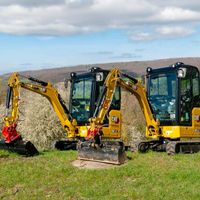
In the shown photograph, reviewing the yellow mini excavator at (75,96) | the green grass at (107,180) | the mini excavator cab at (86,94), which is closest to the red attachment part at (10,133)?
the yellow mini excavator at (75,96)

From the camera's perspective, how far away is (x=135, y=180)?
13.4 m

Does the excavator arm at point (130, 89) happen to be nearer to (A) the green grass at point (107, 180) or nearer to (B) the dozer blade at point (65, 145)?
(A) the green grass at point (107, 180)

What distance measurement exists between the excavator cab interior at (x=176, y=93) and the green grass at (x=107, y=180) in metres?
2.59

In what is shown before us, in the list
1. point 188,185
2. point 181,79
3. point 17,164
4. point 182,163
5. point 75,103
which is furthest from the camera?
point 75,103

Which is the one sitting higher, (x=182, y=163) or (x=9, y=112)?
(x=9, y=112)

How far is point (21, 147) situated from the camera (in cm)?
1870

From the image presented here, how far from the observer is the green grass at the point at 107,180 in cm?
1230

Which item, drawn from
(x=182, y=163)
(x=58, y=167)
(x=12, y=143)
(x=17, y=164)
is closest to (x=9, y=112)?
(x=12, y=143)

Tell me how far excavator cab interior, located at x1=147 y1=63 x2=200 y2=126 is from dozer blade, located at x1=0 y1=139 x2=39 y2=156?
498 cm

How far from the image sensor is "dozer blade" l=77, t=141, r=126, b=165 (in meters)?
15.6

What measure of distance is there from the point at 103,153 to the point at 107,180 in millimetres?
2313

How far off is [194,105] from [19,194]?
322 inches

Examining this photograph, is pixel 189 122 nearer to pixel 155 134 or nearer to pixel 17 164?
pixel 155 134

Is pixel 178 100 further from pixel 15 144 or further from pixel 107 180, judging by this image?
pixel 15 144
